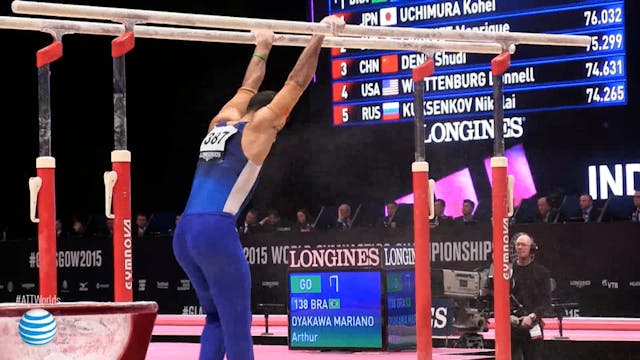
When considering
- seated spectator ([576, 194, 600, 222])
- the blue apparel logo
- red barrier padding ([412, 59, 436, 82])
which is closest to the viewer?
the blue apparel logo

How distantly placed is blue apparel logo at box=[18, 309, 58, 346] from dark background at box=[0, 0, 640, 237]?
10.5m

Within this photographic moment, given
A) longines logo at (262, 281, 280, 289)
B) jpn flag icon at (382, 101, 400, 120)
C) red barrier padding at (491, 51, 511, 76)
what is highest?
jpn flag icon at (382, 101, 400, 120)

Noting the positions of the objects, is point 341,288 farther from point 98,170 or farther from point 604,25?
point 98,170

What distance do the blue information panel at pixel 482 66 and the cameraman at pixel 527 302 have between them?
17.5ft

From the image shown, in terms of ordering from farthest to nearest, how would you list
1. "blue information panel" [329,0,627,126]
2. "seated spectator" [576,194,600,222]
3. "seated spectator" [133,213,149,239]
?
"seated spectator" [133,213,149,239], "blue information panel" [329,0,627,126], "seated spectator" [576,194,600,222]

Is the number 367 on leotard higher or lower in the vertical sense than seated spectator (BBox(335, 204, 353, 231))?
higher

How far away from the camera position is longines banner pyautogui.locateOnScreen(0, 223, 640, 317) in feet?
33.0

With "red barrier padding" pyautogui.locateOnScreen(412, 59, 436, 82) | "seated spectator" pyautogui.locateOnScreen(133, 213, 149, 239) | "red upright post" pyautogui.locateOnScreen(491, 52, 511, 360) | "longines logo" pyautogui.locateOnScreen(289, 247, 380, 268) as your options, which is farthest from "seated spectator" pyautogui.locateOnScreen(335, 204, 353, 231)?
"red upright post" pyautogui.locateOnScreen(491, 52, 511, 360)

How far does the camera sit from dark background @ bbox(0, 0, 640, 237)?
1572 cm

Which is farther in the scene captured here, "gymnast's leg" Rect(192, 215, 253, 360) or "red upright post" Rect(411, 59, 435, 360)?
"red upright post" Rect(411, 59, 435, 360)

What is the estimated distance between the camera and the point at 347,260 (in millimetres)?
9602

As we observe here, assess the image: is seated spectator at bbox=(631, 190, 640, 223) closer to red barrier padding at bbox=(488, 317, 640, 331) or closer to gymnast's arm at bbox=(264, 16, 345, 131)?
red barrier padding at bbox=(488, 317, 640, 331)

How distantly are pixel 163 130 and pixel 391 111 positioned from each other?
5005mm

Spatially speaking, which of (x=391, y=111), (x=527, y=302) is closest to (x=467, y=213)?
(x=391, y=111)
